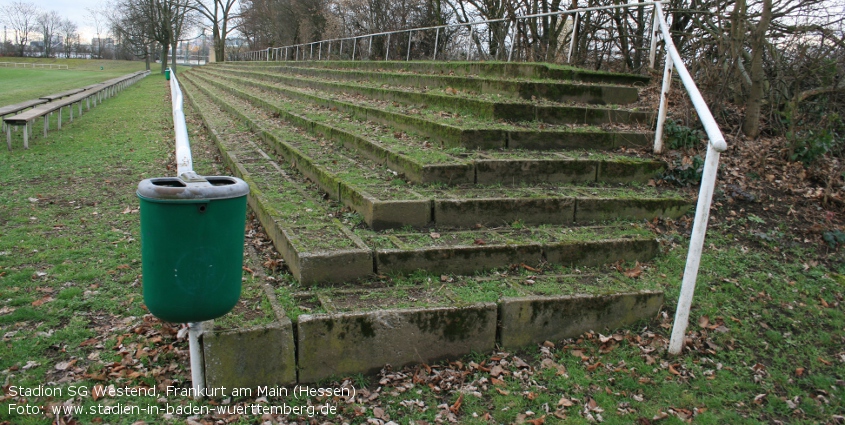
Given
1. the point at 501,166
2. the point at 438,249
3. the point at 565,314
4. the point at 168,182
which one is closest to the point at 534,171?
the point at 501,166

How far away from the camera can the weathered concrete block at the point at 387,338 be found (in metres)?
3.11

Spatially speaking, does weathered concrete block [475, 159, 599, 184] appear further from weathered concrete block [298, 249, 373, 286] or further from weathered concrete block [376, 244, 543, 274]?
weathered concrete block [298, 249, 373, 286]

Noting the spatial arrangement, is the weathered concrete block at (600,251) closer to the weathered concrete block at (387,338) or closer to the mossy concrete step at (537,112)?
the weathered concrete block at (387,338)

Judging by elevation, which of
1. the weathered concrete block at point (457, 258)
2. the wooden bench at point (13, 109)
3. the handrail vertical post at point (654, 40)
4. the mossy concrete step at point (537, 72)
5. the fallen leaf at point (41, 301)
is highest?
the handrail vertical post at point (654, 40)

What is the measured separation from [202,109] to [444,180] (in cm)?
1060

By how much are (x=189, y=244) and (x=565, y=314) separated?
2.28 m

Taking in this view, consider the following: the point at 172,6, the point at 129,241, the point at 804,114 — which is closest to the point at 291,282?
the point at 129,241

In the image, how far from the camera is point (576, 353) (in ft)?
11.3

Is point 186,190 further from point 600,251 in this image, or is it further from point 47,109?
point 47,109

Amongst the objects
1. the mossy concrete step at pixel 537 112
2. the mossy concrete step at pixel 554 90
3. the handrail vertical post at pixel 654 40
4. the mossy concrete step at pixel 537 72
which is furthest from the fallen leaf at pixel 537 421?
the handrail vertical post at pixel 654 40

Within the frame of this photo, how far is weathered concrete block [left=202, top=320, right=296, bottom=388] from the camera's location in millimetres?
2891

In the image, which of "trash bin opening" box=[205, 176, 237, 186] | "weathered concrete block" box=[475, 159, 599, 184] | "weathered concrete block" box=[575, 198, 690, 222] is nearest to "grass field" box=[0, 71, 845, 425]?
"weathered concrete block" box=[575, 198, 690, 222]

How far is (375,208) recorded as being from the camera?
4.20 metres

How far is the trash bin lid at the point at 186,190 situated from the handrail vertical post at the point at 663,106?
460 cm
